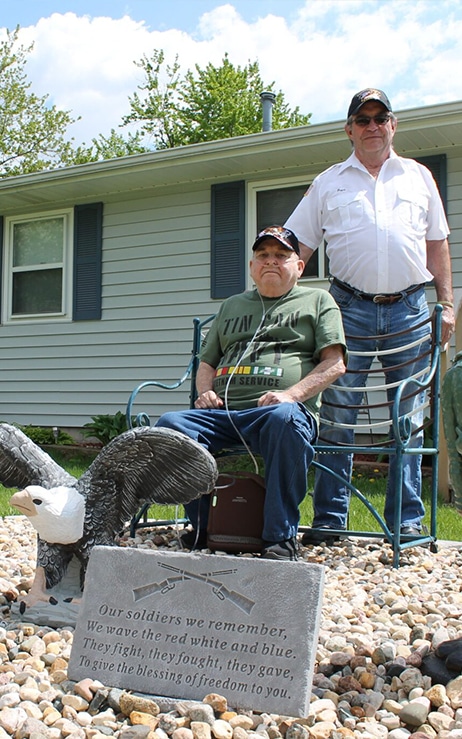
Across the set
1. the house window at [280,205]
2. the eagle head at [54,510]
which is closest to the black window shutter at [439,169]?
the house window at [280,205]

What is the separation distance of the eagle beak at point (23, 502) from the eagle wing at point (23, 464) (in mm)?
111

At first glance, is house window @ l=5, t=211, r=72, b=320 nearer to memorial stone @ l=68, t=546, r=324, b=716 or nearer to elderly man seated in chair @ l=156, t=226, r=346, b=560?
elderly man seated in chair @ l=156, t=226, r=346, b=560

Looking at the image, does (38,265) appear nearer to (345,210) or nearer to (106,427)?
(106,427)

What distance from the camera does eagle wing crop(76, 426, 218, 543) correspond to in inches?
88.6

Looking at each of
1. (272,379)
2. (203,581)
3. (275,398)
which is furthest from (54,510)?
(272,379)

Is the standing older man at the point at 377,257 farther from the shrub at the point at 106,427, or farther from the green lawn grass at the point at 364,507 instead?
the shrub at the point at 106,427

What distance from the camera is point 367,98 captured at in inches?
137

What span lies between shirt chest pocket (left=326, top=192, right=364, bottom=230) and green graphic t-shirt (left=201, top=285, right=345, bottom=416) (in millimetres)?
539

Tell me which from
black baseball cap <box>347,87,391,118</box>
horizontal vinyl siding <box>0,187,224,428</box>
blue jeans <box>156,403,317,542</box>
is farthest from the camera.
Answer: horizontal vinyl siding <box>0,187,224,428</box>

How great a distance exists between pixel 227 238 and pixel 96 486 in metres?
5.82

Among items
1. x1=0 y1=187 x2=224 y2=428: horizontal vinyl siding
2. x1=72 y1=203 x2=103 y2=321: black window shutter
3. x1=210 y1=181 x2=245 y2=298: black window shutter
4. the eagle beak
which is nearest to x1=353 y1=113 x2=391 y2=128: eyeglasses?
the eagle beak

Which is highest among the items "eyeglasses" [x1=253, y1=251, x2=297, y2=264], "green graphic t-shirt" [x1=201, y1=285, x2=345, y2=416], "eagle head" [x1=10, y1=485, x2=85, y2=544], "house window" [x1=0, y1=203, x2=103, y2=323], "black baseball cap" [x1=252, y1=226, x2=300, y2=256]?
"house window" [x1=0, y1=203, x2=103, y2=323]

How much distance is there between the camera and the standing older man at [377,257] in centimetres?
358

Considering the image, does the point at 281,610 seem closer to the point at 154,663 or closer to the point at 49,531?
the point at 154,663
